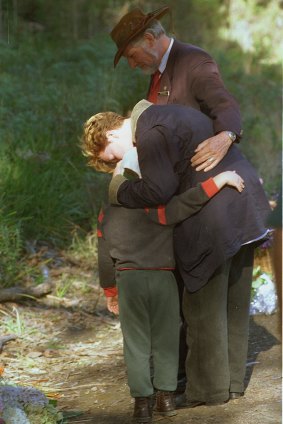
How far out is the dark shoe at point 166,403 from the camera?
15.6 ft

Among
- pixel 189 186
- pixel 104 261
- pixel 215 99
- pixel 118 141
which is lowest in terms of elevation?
pixel 104 261

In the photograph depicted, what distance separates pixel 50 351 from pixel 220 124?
2266 millimetres

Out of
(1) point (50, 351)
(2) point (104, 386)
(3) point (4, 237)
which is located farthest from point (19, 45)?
(2) point (104, 386)

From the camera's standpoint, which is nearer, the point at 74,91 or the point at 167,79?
the point at 167,79

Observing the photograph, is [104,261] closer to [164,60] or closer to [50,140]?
[164,60]

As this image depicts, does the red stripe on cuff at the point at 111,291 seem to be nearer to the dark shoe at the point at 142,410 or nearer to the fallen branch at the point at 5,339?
the dark shoe at the point at 142,410

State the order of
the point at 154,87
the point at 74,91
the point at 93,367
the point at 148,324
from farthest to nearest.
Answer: the point at 74,91
the point at 93,367
the point at 154,87
the point at 148,324

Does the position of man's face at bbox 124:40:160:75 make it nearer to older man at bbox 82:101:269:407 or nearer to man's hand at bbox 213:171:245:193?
older man at bbox 82:101:269:407

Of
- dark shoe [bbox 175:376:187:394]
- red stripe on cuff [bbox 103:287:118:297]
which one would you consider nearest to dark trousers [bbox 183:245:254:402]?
dark shoe [bbox 175:376:187:394]

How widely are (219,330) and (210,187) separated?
Answer: 0.78 metres

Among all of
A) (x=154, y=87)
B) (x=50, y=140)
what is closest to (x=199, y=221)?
(x=154, y=87)

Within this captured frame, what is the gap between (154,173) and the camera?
14.2ft

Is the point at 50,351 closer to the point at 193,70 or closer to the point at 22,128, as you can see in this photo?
the point at 193,70

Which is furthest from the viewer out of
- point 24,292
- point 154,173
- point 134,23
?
point 24,292
